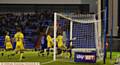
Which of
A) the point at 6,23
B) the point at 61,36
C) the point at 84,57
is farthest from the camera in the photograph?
the point at 6,23

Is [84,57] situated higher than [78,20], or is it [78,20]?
[78,20]

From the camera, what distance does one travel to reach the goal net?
22.3 m

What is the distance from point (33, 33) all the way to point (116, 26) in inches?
299

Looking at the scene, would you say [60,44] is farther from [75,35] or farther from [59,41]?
[75,35]

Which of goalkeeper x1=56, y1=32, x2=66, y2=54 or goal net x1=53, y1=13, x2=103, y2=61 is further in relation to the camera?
goalkeeper x1=56, y1=32, x2=66, y2=54

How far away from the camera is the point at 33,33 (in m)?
34.6

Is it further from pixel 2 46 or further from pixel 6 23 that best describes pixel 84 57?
pixel 6 23

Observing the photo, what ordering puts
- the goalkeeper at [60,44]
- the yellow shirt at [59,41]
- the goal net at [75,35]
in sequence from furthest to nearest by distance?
the yellow shirt at [59,41] → the goalkeeper at [60,44] → the goal net at [75,35]

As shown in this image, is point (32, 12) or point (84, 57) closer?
point (84, 57)

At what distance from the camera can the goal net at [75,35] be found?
73.3 ft

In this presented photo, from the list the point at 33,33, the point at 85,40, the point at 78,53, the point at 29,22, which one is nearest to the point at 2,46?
the point at 33,33

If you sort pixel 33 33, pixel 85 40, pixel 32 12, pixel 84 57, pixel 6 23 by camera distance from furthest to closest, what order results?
pixel 32 12, pixel 6 23, pixel 33 33, pixel 85 40, pixel 84 57

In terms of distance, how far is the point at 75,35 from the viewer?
25.6m

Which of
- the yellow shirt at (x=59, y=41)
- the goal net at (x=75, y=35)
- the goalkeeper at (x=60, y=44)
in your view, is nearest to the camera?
the goal net at (x=75, y=35)
